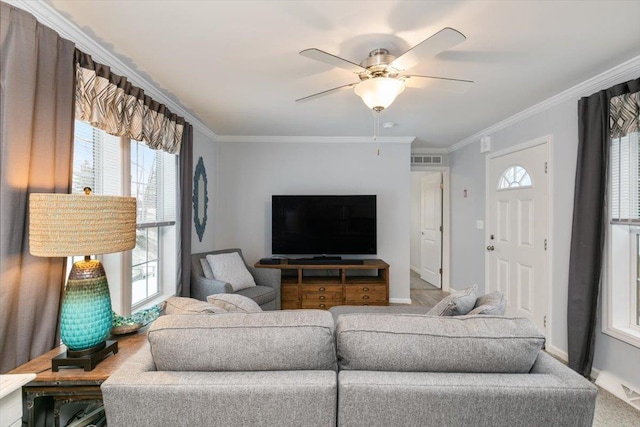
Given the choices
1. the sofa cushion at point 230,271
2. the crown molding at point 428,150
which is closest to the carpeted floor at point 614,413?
the sofa cushion at point 230,271

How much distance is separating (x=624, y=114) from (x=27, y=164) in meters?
3.59

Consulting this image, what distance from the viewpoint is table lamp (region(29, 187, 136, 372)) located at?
124cm

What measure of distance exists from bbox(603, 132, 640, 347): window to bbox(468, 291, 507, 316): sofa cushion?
132 centimetres

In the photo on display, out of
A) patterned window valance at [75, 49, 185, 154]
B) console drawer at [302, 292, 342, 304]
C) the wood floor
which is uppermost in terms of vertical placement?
patterned window valance at [75, 49, 185, 154]

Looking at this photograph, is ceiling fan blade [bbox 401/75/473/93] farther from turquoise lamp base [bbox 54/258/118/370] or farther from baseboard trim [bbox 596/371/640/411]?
baseboard trim [bbox 596/371/640/411]

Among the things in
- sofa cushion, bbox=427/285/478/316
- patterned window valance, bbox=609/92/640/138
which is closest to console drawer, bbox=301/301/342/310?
sofa cushion, bbox=427/285/478/316

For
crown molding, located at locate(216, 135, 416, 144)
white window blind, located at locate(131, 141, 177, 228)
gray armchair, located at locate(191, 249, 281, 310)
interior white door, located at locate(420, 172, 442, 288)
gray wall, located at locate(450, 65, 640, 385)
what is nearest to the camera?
gray wall, located at locate(450, 65, 640, 385)

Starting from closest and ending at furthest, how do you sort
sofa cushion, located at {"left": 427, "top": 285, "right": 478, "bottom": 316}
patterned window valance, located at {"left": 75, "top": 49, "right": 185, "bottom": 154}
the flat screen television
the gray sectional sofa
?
the gray sectional sofa, sofa cushion, located at {"left": 427, "top": 285, "right": 478, "bottom": 316}, patterned window valance, located at {"left": 75, "top": 49, "right": 185, "bottom": 154}, the flat screen television

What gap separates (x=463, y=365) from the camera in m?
1.15

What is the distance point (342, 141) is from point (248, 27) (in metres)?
2.68

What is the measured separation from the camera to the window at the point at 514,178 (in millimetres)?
3268

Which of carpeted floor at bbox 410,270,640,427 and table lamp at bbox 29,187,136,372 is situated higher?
table lamp at bbox 29,187,136,372

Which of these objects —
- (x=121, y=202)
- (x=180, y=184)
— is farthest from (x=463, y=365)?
(x=180, y=184)

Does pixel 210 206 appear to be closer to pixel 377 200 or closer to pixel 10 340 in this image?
pixel 377 200
